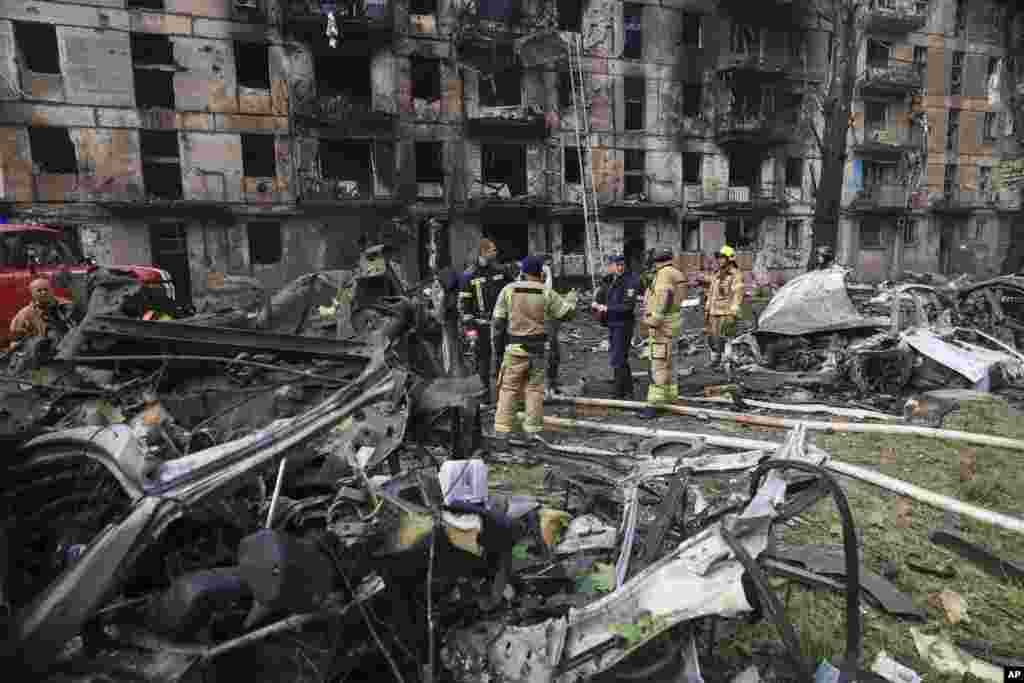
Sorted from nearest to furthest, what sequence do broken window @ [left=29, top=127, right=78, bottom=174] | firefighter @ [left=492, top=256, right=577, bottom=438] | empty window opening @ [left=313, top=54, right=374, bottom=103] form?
firefighter @ [left=492, top=256, right=577, bottom=438], broken window @ [left=29, top=127, right=78, bottom=174], empty window opening @ [left=313, top=54, right=374, bottom=103]

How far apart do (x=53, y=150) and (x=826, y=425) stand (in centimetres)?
2112

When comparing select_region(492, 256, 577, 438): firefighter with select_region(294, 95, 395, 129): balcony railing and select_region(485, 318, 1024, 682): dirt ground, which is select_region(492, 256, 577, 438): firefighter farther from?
select_region(294, 95, 395, 129): balcony railing

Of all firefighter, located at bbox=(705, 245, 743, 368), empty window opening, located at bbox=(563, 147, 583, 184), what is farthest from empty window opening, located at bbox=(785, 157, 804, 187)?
firefighter, located at bbox=(705, 245, 743, 368)

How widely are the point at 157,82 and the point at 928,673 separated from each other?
2228cm

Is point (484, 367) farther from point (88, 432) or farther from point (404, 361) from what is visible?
point (88, 432)

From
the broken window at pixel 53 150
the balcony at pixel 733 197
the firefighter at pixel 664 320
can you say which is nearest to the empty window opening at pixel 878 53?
the balcony at pixel 733 197

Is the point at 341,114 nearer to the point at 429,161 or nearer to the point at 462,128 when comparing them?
the point at 429,161

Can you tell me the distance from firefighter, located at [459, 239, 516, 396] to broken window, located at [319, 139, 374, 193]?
14037 millimetres

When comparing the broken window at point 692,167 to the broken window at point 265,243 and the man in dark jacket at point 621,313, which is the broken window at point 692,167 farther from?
the man in dark jacket at point 621,313

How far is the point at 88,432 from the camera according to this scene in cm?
221

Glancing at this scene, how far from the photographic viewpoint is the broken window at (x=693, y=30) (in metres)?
23.9

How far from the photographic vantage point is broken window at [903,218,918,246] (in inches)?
1162

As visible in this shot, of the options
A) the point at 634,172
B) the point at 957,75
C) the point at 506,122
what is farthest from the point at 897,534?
the point at 957,75

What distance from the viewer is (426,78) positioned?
69.1 feet
